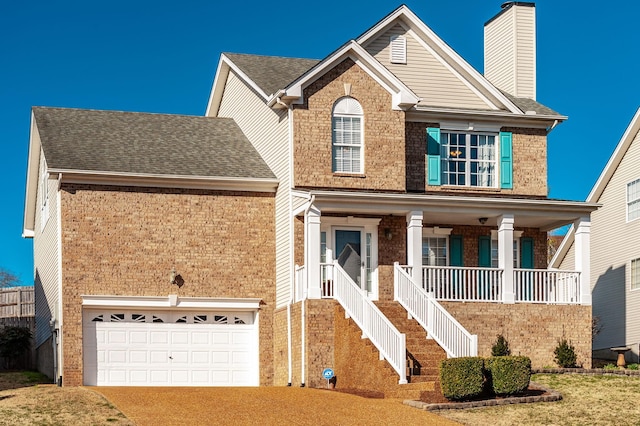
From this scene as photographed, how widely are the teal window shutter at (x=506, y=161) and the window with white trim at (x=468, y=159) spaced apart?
22 centimetres

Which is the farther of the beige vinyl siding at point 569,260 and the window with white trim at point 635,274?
the beige vinyl siding at point 569,260

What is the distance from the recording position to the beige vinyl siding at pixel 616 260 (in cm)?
3578

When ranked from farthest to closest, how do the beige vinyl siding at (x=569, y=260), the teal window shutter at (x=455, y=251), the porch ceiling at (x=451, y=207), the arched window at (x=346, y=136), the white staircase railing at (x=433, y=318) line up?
the beige vinyl siding at (x=569, y=260), the teal window shutter at (x=455, y=251), the arched window at (x=346, y=136), the porch ceiling at (x=451, y=207), the white staircase railing at (x=433, y=318)

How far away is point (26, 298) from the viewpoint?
37.9m

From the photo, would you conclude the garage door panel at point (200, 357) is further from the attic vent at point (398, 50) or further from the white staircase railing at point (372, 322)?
the attic vent at point (398, 50)

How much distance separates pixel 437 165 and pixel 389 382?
9034 millimetres

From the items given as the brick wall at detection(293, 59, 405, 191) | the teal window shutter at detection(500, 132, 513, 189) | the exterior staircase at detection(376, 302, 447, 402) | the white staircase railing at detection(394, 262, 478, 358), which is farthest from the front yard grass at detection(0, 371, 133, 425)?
the teal window shutter at detection(500, 132, 513, 189)

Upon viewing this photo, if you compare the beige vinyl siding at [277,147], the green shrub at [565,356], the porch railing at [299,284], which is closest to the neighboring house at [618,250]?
the green shrub at [565,356]

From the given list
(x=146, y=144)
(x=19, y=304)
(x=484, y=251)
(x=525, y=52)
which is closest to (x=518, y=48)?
(x=525, y=52)

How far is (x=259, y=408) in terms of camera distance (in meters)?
22.0

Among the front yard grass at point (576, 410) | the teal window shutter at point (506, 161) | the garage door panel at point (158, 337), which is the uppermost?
the teal window shutter at point (506, 161)

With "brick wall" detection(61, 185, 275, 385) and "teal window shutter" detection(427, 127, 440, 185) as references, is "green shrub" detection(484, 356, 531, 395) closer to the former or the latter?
"brick wall" detection(61, 185, 275, 385)

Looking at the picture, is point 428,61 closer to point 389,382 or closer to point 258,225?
point 258,225

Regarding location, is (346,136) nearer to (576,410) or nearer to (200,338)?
(200,338)
